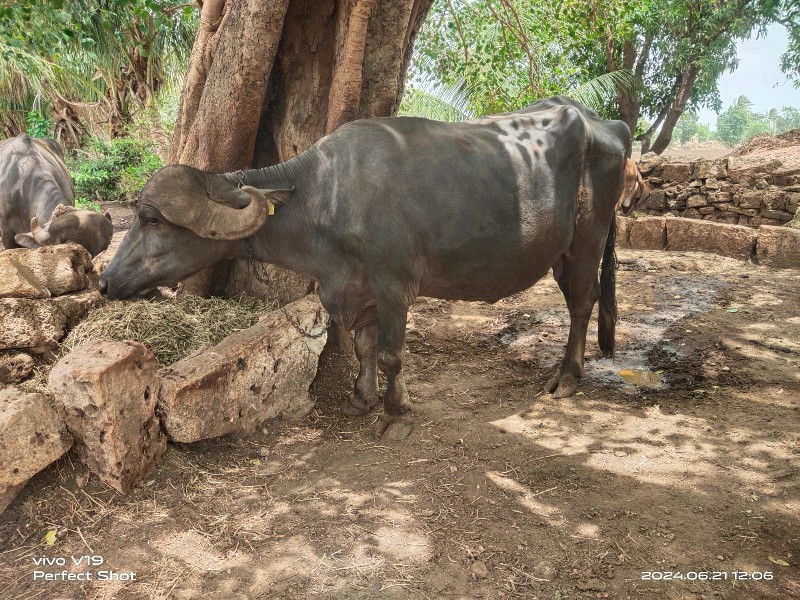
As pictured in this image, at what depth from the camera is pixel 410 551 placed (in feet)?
9.68

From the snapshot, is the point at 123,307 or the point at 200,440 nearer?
the point at 200,440

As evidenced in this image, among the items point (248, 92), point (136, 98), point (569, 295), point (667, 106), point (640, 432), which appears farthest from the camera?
point (136, 98)

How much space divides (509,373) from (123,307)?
295 cm

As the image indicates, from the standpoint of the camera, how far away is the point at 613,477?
11.7 feet

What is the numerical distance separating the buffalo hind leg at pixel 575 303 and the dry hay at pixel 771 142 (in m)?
10.2

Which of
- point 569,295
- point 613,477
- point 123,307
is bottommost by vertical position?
point 613,477

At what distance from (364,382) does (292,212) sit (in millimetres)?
1314

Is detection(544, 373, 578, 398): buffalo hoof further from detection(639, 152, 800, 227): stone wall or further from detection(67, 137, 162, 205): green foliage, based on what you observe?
detection(67, 137, 162, 205): green foliage

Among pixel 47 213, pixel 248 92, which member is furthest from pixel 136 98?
pixel 248 92

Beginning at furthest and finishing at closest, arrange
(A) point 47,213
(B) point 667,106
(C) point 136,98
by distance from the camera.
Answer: (C) point 136,98 < (B) point 667,106 < (A) point 47,213

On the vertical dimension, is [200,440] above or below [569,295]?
below

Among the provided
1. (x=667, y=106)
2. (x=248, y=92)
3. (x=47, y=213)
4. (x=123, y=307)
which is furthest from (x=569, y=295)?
(x=667, y=106)

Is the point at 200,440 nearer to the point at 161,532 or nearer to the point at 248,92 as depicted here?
the point at 161,532
